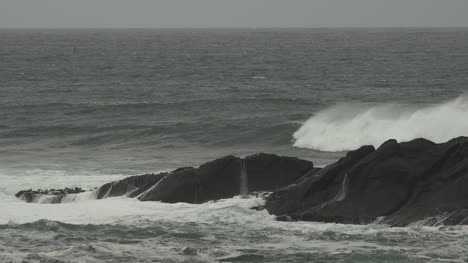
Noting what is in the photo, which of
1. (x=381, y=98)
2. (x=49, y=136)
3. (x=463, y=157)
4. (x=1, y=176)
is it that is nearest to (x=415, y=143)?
(x=463, y=157)

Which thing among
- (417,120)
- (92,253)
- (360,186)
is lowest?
(92,253)

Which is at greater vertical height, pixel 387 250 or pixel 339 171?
pixel 339 171

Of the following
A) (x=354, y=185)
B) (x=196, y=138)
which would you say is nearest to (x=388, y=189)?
(x=354, y=185)

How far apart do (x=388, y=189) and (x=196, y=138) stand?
20.6m

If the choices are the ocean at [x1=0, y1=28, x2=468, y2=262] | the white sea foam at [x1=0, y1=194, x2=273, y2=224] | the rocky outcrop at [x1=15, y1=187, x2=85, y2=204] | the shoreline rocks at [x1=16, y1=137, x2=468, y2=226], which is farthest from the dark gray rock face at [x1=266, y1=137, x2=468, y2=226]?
the rocky outcrop at [x1=15, y1=187, x2=85, y2=204]

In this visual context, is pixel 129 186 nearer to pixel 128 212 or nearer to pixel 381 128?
pixel 128 212

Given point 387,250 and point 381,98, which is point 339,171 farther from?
point 381,98

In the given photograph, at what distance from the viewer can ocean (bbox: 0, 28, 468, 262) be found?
22250mm

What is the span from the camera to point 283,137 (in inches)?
1748

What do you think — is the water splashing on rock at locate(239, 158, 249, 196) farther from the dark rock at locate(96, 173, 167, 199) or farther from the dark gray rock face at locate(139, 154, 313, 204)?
the dark rock at locate(96, 173, 167, 199)

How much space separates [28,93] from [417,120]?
32191mm

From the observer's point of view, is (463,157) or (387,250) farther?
(463,157)

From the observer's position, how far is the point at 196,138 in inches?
1753

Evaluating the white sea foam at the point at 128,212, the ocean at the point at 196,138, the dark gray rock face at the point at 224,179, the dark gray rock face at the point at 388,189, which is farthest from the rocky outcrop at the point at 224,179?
the dark gray rock face at the point at 388,189
